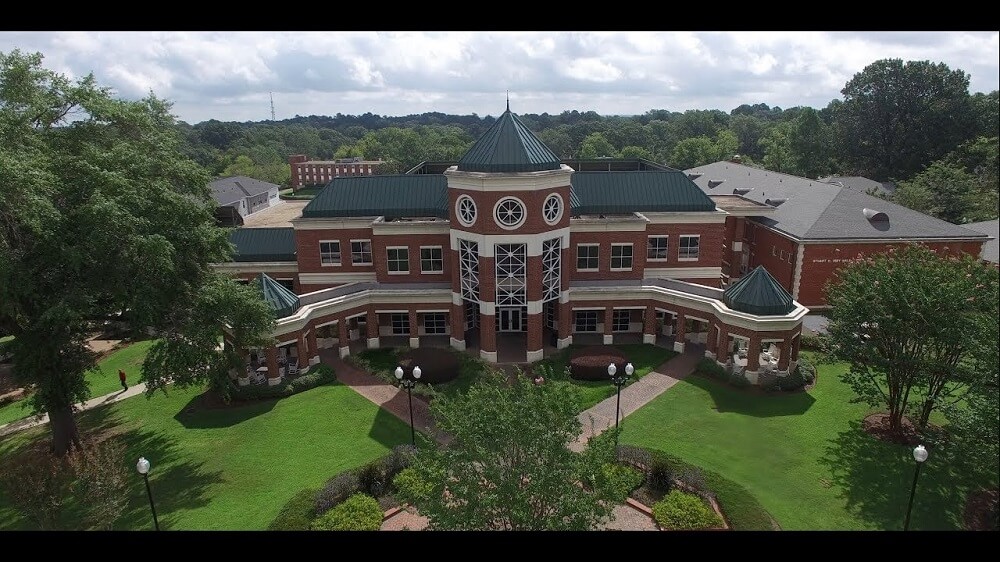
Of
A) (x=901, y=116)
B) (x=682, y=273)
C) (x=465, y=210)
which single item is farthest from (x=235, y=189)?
(x=901, y=116)

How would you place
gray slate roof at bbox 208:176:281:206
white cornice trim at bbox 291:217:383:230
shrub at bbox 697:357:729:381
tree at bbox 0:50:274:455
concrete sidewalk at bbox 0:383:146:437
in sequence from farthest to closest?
gray slate roof at bbox 208:176:281:206 → white cornice trim at bbox 291:217:383:230 → shrub at bbox 697:357:729:381 → concrete sidewalk at bbox 0:383:146:437 → tree at bbox 0:50:274:455

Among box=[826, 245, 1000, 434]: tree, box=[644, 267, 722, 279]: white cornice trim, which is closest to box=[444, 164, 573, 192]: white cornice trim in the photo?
box=[644, 267, 722, 279]: white cornice trim

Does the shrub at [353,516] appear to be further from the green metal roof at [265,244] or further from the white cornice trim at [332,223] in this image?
the green metal roof at [265,244]

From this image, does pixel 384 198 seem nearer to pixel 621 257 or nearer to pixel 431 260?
pixel 431 260

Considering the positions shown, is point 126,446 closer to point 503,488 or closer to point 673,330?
point 503,488

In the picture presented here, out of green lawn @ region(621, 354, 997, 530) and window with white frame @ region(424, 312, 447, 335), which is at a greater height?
window with white frame @ region(424, 312, 447, 335)

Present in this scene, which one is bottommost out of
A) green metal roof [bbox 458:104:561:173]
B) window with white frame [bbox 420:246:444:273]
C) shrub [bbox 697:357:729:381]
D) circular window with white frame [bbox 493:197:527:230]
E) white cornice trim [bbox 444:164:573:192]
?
shrub [bbox 697:357:729:381]

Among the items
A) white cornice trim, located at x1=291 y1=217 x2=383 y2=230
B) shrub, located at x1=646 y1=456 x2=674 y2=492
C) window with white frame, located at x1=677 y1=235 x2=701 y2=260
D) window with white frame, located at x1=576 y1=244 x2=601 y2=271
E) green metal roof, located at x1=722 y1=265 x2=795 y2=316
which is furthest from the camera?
window with white frame, located at x1=677 y1=235 x2=701 y2=260

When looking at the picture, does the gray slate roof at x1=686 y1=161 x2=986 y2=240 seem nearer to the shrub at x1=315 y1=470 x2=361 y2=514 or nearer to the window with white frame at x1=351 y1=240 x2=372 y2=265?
the window with white frame at x1=351 y1=240 x2=372 y2=265
